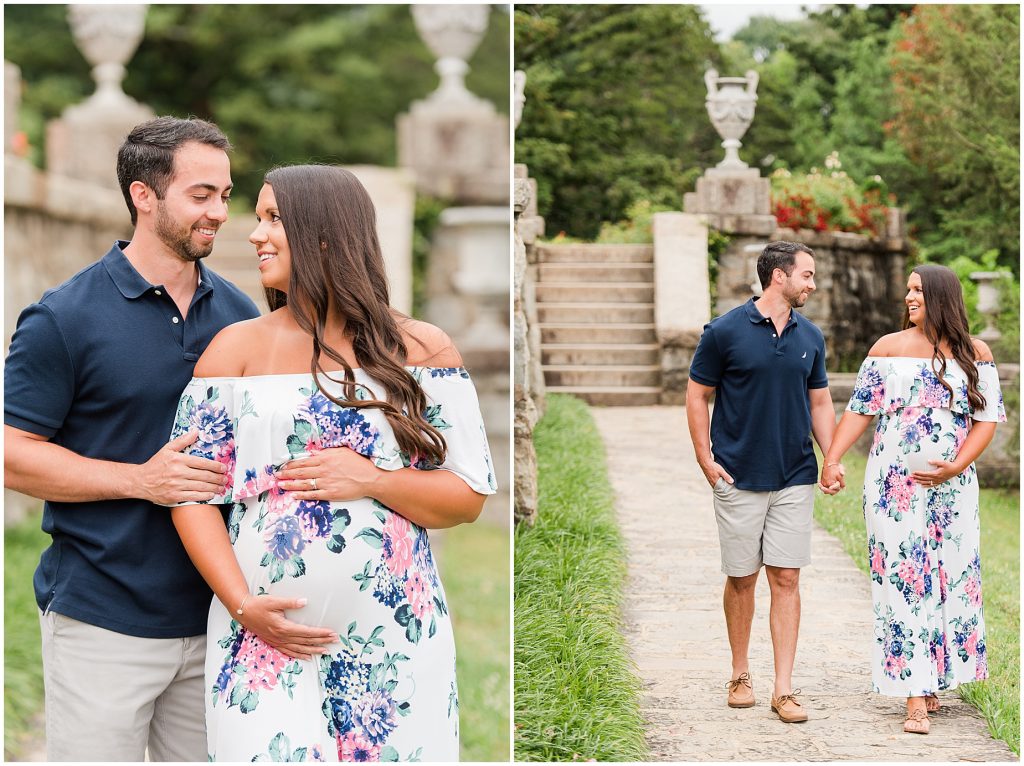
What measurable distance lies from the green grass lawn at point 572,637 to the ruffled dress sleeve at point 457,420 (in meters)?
1.30

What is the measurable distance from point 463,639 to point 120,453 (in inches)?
156

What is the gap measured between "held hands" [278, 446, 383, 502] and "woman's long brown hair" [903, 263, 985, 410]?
7.66 feet

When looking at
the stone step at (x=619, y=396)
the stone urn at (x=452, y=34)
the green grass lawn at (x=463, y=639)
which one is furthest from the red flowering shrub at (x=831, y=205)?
the green grass lawn at (x=463, y=639)

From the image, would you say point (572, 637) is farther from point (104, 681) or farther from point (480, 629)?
point (480, 629)

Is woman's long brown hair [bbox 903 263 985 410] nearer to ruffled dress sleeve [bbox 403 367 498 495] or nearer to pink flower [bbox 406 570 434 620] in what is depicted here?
ruffled dress sleeve [bbox 403 367 498 495]

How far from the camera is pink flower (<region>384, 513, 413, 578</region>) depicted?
258cm

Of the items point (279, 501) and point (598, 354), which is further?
point (598, 354)

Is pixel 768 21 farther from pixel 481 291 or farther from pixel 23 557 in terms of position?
pixel 23 557

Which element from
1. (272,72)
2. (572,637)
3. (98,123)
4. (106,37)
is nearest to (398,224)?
(98,123)

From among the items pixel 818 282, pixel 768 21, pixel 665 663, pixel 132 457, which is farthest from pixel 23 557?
pixel 768 21

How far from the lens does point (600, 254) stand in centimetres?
1241

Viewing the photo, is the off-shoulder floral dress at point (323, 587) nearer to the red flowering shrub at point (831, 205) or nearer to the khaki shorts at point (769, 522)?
the khaki shorts at point (769, 522)

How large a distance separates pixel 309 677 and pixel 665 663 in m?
2.38

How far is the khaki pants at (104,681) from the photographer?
2742mm
